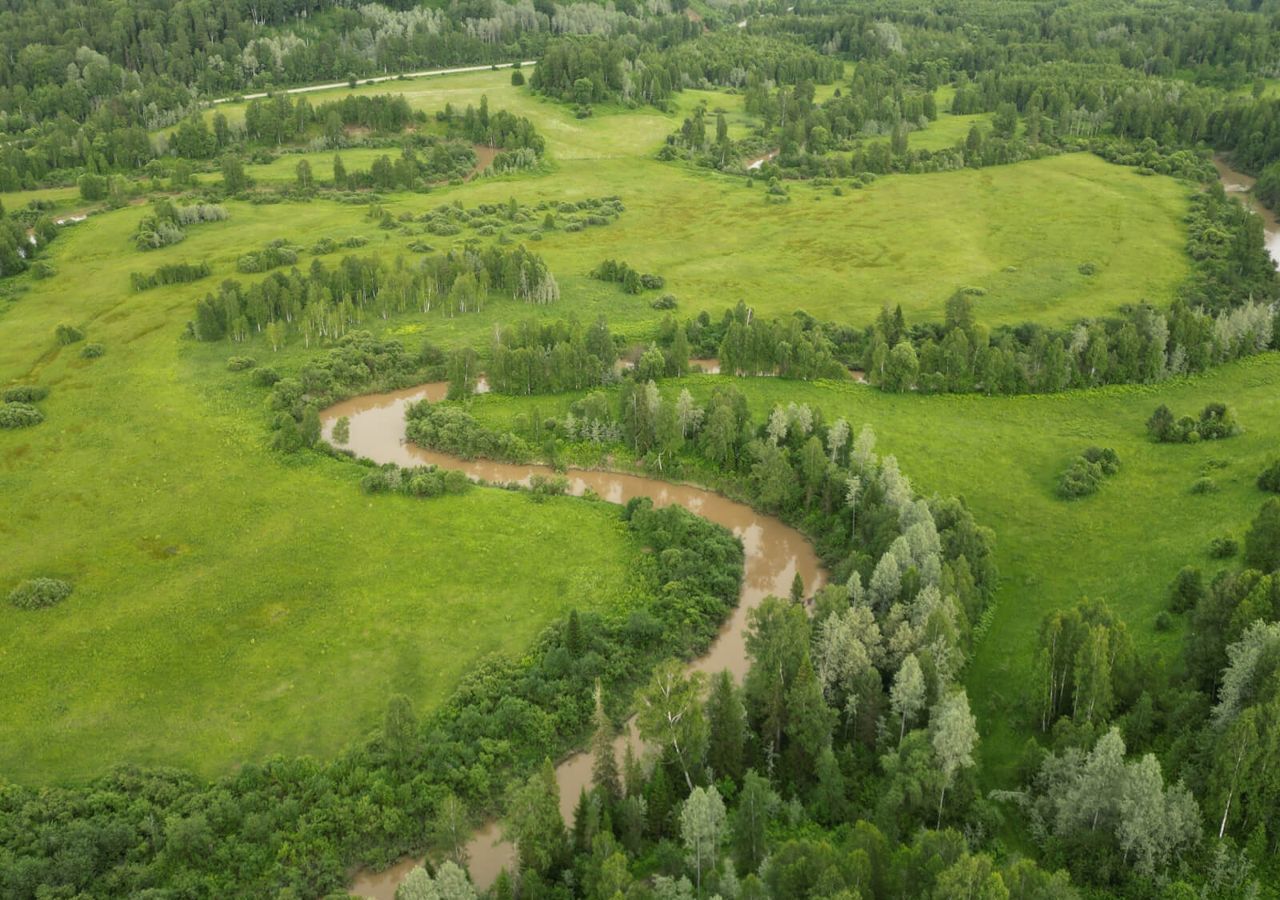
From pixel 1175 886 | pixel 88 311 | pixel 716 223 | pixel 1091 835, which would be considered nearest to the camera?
pixel 1175 886

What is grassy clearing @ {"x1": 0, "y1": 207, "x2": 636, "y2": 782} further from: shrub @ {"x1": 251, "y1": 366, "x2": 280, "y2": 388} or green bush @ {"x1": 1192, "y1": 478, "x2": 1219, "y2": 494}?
green bush @ {"x1": 1192, "y1": 478, "x2": 1219, "y2": 494}

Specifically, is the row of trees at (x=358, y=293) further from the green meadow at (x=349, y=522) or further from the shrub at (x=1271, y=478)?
the shrub at (x=1271, y=478)

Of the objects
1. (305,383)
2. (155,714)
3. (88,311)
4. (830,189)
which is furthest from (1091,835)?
(830,189)

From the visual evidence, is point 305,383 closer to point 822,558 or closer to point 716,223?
point 822,558

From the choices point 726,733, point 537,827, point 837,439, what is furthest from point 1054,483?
point 537,827

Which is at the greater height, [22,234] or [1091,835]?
[22,234]

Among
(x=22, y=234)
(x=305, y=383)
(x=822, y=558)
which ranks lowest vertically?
(x=822, y=558)

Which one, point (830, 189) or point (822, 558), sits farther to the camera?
point (830, 189)

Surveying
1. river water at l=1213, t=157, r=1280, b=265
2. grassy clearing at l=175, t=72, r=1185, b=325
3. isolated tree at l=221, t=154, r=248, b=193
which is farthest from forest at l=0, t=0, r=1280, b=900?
isolated tree at l=221, t=154, r=248, b=193
